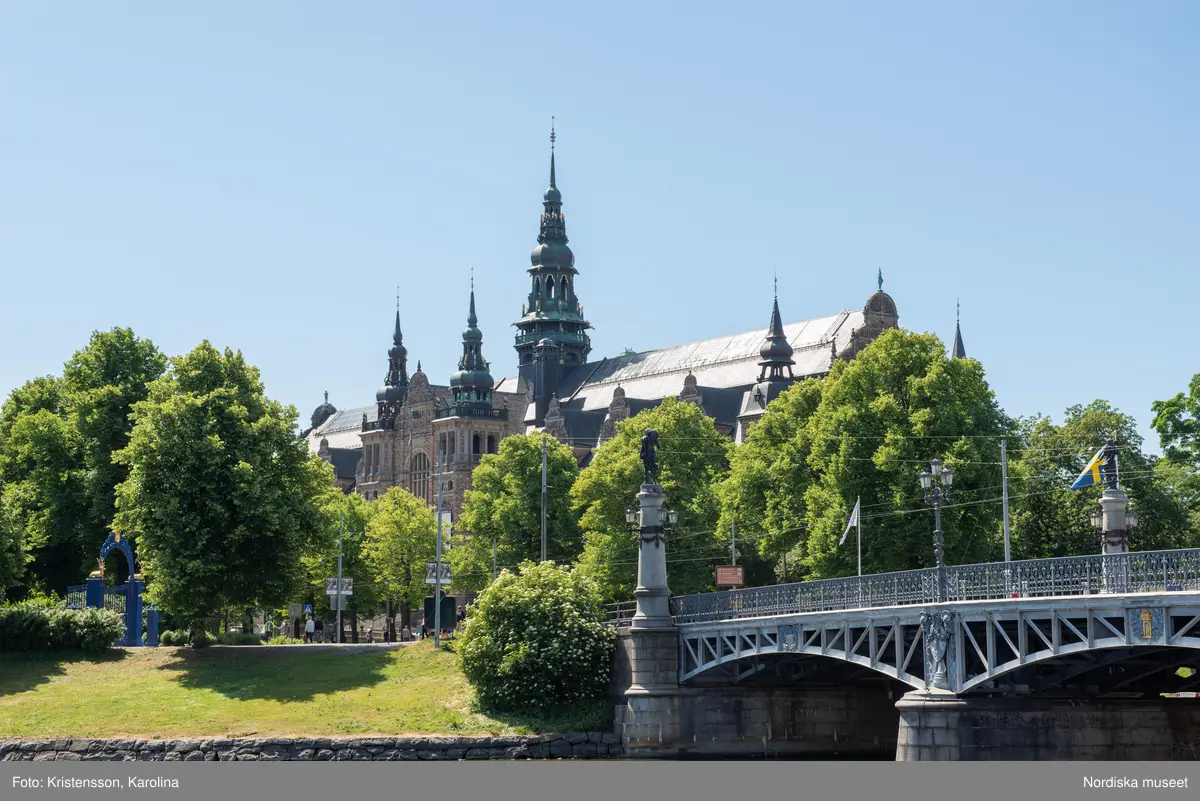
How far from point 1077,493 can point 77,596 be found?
44.1m

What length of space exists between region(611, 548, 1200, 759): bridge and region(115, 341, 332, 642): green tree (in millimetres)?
16449

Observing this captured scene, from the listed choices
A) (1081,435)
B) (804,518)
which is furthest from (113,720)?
(1081,435)

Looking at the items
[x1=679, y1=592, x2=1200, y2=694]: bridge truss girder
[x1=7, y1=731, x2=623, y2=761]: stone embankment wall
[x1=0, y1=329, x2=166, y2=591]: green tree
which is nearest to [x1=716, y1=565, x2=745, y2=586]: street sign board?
[x1=679, y1=592, x2=1200, y2=694]: bridge truss girder

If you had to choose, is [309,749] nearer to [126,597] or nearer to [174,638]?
[174,638]

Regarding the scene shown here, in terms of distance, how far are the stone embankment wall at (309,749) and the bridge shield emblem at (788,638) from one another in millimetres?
8659

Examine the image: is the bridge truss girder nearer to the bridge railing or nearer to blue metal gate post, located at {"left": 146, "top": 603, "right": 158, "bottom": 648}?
the bridge railing

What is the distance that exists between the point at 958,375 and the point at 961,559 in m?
8.13

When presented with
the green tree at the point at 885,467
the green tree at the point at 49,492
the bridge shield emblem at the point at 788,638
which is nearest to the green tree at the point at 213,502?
the green tree at the point at 49,492

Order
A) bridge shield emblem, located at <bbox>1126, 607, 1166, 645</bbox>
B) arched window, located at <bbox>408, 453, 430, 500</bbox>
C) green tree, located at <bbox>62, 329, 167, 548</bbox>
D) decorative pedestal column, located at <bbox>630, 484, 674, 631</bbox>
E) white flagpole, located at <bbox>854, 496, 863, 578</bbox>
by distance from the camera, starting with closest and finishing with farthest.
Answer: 1. bridge shield emblem, located at <bbox>1126, 607, 1166, 645</bbox>
2. decorative pedestal column, located at <bbox>630, 484, 674, 631</bbox>
3. white flagpole, located at <bbox>854, 496, 863, 578</bbox>
4. green tree, located at <bbox>62, 329, 167, 548</bbox>
5. arched window, located at <bbox>408, 453, 430, 500</bbox>

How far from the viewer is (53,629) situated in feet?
227

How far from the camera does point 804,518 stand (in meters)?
74.5
